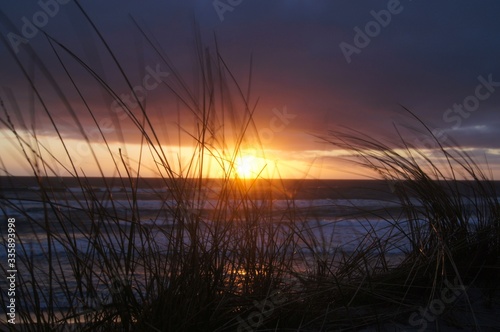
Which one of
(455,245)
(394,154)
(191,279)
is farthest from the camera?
(394,154)

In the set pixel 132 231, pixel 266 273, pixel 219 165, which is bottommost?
pixel 266 273

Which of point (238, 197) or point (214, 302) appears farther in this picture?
point (238, 197)

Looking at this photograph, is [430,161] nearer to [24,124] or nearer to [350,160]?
[350,160]

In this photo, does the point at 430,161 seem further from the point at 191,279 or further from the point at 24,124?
the point at 24,124

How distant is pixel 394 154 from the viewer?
2158 millimetres

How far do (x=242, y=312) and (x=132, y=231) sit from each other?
0.47 metres

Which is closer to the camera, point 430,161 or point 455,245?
point 455,245

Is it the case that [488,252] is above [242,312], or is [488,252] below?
above

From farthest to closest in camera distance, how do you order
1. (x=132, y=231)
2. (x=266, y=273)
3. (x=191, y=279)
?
(x=266, y=273)
(x=191, y=279)
(x=132, y=231)

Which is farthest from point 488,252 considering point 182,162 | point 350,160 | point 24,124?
point 24,124

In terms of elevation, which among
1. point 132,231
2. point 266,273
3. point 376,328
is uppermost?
point 132,231

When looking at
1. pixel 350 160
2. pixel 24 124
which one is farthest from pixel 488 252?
pixel 24 124

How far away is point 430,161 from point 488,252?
584 mm

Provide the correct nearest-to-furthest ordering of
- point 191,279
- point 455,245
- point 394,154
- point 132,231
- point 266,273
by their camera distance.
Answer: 1. point 132,231
2. point 191,279
3. point 266,273
4. point 455,245
5. point 394,154
